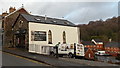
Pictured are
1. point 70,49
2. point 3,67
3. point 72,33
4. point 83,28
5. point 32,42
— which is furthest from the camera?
point 83,28

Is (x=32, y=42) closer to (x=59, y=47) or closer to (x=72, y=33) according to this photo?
(x=59, y=47)

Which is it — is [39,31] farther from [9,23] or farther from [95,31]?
[95,31]

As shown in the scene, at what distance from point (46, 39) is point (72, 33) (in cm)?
789

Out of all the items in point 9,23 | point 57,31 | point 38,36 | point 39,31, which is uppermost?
point 9,23

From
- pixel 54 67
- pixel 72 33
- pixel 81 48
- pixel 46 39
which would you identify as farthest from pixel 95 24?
pixel 54 67

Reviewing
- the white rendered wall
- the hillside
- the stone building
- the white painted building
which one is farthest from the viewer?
the hillside

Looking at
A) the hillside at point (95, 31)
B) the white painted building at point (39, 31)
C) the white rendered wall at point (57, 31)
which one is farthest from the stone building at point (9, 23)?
the hillside at point (95, 31)

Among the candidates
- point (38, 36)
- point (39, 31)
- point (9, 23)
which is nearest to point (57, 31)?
point (39, 31)

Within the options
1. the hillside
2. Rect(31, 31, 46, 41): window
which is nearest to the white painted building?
Rect(31, 31, 46, 41): window

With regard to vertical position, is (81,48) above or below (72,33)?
below

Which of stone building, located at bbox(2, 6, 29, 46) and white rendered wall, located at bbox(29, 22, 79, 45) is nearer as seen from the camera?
white rendered wall, located at bbox(29, 22, 79, 45)

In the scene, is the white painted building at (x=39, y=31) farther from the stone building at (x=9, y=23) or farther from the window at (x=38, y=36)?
the stone building at (x=9, y=23)

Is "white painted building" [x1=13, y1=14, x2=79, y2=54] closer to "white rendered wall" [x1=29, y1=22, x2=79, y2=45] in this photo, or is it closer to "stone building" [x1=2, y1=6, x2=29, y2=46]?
"white rendered wall" [x1=29, y1=22, x2=79, y2=45]

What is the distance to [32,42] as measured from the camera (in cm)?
2955
